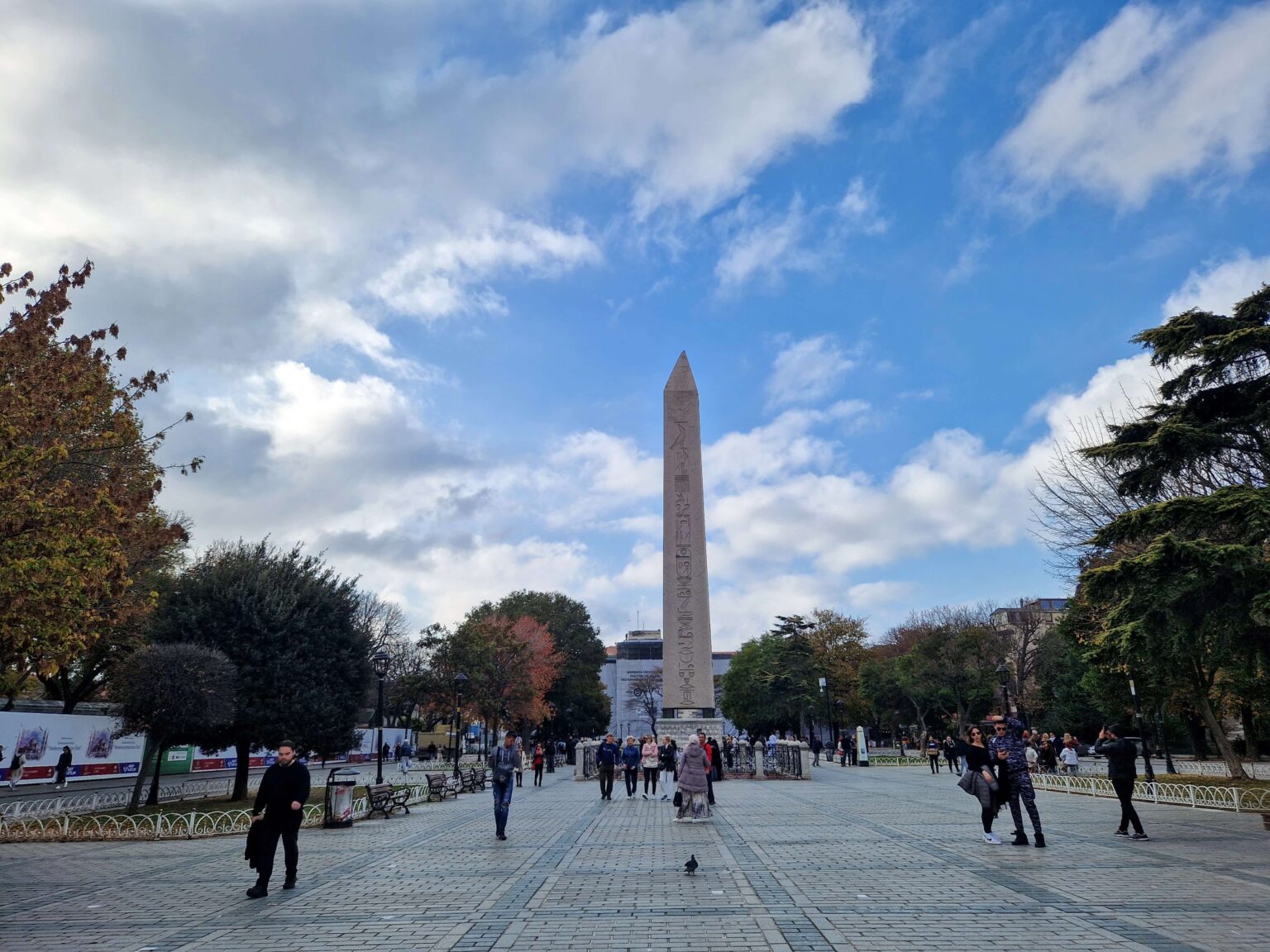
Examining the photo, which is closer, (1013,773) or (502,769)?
(1013,773)

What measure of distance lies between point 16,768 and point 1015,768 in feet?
88.0

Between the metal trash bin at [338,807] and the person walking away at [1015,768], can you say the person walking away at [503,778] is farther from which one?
the person walking away at [1015,768]

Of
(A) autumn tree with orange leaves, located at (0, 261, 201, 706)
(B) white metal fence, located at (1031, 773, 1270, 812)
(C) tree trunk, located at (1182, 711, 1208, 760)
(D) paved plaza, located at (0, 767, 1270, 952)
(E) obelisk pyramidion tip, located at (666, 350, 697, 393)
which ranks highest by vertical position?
(E) obelisk pyramidion tip, located at (666, 350, 697, 393)

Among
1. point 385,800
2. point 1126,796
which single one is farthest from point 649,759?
point 1126,796

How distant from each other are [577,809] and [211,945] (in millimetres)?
12203

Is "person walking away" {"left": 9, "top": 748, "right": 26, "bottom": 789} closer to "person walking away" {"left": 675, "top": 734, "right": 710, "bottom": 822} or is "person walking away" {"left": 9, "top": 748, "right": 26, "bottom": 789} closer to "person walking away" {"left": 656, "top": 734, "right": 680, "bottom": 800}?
"person walking away" {"left": 656, "top": 734, "right": 680, "bottom": 800}

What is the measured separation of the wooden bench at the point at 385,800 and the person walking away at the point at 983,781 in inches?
423

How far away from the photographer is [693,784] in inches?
580

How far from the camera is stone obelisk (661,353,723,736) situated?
32.2 m

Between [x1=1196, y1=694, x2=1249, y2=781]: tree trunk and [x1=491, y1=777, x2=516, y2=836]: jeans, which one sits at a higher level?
[x1=1196, y1=694, x2=1249, y2=781]: tree trunk

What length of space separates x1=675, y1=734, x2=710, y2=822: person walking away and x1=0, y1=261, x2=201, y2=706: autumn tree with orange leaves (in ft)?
28.4

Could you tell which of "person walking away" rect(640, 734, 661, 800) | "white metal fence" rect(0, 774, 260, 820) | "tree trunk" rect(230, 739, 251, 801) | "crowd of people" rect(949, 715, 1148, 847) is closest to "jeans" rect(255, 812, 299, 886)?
"crowd of people" rect(949, 715, 1148, 847)

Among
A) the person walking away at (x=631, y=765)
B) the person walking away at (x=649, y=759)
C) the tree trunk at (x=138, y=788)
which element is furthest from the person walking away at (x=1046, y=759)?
the tree trunk at (x=138, y=788)

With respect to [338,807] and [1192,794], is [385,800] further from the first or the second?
[1192,794]
